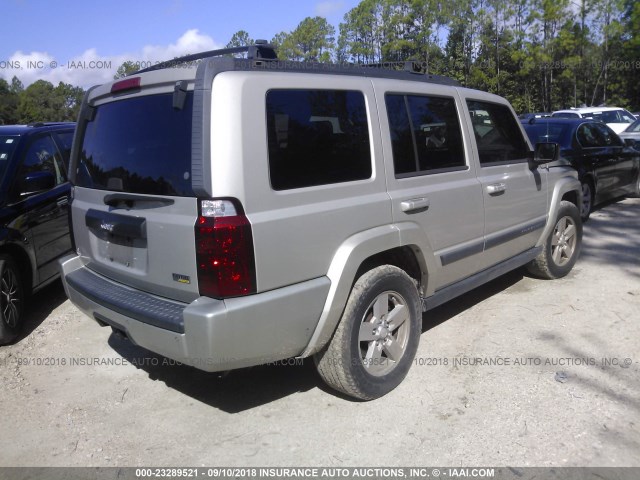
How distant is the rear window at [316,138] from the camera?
2.81 m

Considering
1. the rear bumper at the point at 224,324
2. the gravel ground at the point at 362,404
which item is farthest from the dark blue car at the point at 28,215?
the rear bumper at the point at 224,324

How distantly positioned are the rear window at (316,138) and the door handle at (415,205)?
0.34 meters

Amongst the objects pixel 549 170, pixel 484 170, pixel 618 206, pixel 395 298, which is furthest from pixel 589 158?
pixel 395 298

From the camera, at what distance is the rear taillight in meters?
2.59

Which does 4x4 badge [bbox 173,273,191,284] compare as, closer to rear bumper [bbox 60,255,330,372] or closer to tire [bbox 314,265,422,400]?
rear bumper [bbox 60,255,330,372]

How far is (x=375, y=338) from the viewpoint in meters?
3.44

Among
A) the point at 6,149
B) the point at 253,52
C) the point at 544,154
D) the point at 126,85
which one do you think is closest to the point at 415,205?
the point at 253,52

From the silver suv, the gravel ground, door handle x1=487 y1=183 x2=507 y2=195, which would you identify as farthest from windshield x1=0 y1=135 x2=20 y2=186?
door handle x1=487 y1=183 x2=507 y2=195

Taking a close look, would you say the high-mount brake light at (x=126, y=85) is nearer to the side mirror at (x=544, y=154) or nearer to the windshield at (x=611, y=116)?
the side mirror at (x=544, y=154)

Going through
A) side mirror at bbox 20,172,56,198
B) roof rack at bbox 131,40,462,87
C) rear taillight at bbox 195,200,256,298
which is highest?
roof rack at bbox 131,40,462,87

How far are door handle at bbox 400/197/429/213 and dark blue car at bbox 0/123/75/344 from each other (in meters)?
3.30

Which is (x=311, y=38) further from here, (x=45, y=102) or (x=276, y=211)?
(x=276, y=211)

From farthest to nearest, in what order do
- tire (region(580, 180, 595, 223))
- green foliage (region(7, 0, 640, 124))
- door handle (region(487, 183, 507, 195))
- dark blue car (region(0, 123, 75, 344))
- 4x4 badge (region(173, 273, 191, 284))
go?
green foliage (region(7, 0, 640, 124))
tire (region(580, 180, 595, 223))
dark blue car (region(0, 123, 75, 344))
door handle (region(487, 183, 507, 195))
4x4 badge (region(173, 273, 191, 284))

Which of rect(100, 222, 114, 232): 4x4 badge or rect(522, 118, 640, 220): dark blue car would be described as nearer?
rect(100, 222, 114, 232): 4x4 badge
